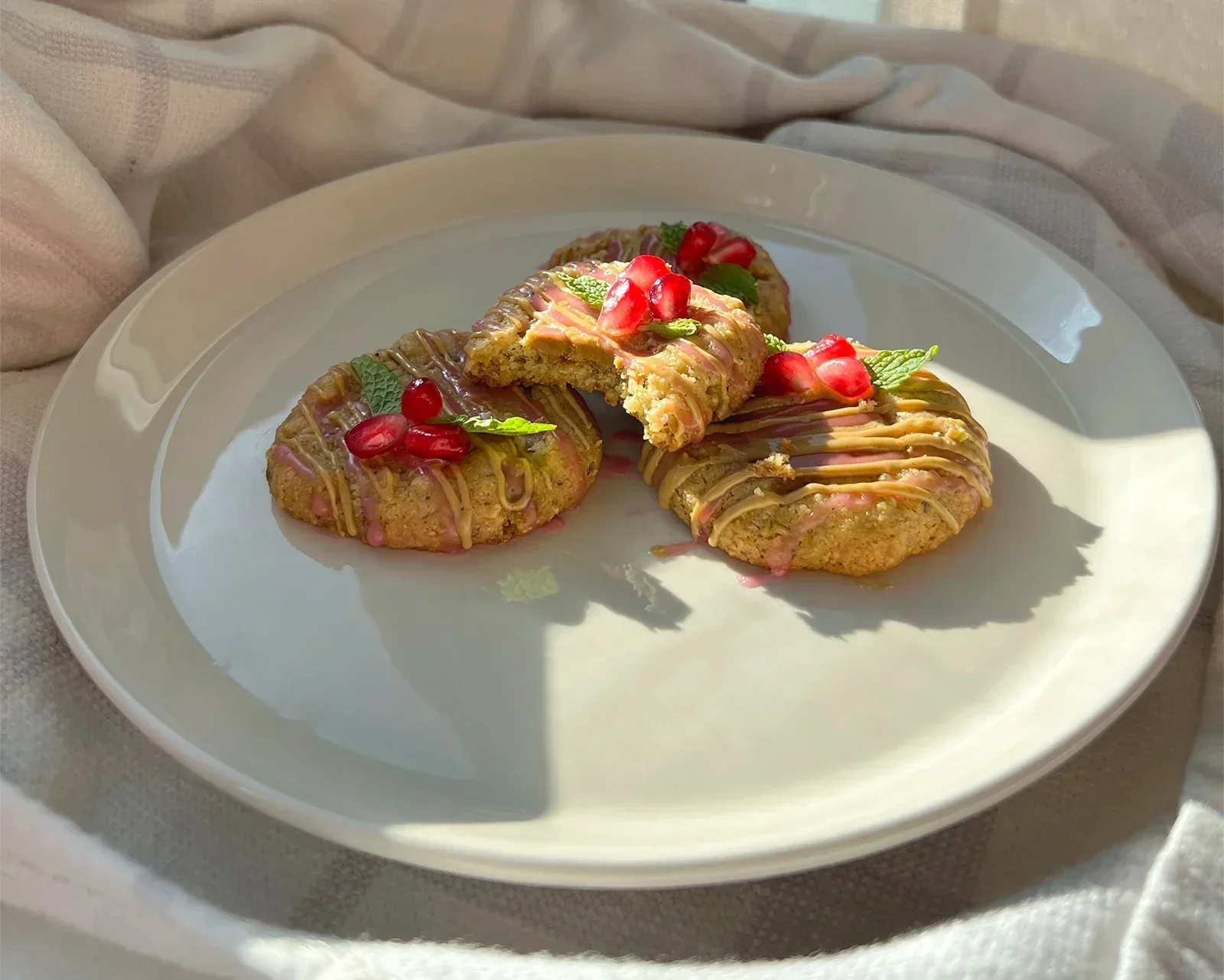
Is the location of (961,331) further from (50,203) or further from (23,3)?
(23,3)

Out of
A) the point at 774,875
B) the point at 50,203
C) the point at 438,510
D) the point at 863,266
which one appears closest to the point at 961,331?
the point at 863,266

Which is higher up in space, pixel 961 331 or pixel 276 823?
pixel 961 331

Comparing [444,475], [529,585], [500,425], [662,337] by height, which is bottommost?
[529,585]

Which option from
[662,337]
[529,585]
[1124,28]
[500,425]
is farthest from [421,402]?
[1124,28]

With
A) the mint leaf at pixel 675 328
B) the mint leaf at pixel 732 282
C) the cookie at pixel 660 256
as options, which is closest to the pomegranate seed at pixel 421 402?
the mint leaf at pixel 675 328

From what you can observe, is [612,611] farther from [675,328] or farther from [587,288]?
[587,288]
